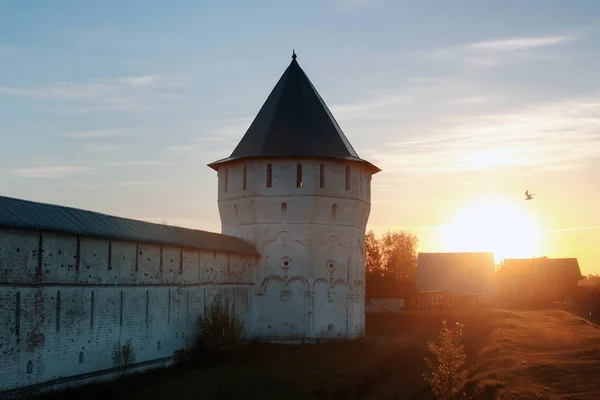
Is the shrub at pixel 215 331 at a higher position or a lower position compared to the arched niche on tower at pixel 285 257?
lower

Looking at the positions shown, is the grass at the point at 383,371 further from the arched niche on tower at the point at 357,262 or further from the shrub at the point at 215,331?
the arched niche on tower at the point at 357,262

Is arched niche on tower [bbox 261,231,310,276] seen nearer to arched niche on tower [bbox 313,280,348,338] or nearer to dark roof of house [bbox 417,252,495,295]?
arched niche on tower [bbox 313,280,348,338]

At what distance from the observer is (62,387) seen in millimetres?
16484

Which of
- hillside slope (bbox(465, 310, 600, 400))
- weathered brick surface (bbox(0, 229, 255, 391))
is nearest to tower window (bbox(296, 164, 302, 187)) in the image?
weathered brick surface (bbox(0, 229, 255, 391))

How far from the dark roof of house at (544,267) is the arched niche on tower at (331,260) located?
1454 inches

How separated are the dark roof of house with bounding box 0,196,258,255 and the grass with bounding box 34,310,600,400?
3441 millimetres

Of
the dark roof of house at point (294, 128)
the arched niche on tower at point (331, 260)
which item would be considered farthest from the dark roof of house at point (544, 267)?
the arched niche on tower at point (331, 260)

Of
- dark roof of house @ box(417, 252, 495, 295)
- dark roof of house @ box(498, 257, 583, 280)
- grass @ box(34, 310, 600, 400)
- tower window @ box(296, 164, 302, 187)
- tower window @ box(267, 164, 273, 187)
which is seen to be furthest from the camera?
dark roof of house @ box(498, 257, 583, 280)

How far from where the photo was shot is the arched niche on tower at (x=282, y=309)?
89.4ft

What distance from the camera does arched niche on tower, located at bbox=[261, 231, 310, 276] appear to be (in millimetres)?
27469

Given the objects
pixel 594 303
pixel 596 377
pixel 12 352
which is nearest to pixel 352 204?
pixel 596 377

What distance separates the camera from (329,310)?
2752 cm

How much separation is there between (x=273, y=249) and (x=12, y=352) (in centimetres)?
1347

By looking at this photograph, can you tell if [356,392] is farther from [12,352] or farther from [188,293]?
[12,352]
